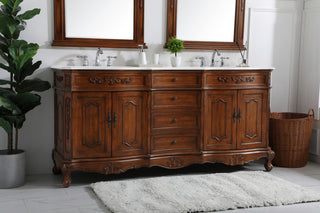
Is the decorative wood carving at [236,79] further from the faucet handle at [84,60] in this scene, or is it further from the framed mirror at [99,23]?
the faucet handle at [84,60]

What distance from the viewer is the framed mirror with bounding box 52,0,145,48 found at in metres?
4.00

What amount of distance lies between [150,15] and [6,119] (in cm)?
166

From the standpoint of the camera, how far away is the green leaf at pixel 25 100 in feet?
11.7

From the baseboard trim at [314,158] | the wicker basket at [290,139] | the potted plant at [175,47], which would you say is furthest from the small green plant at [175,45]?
the baseboard trim at [314,158]

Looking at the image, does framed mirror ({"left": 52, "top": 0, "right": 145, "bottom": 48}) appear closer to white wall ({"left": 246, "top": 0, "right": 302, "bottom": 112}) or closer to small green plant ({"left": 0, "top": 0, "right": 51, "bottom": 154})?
small green plant ({"left": 0, "top": 0, "right": 51, "bottom": 154})

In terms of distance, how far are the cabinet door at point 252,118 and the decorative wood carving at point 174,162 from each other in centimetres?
60

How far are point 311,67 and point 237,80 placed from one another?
1148mm

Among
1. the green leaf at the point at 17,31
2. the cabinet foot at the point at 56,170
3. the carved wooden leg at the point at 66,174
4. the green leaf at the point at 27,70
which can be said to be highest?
the green leaf at the point at 17,31

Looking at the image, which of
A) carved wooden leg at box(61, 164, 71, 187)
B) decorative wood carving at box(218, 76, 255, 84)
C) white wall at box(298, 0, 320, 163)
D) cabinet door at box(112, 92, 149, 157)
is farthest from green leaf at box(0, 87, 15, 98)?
white wall at box(298, 0, 320, 163)

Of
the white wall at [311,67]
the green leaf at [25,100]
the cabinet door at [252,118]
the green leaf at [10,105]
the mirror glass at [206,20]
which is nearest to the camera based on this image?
the green leaf at [10,105]

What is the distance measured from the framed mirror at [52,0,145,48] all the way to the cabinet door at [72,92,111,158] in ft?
2.21

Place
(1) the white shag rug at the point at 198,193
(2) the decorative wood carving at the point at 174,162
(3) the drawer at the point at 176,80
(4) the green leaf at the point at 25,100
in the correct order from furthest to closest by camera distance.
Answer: (2) the decorative wood carving at the point at 174,162 < (3) the drawer at the point at 176,80 < (4) the green leaf at the point at 25,100 < (1) the white shag rug at the point at 198,193

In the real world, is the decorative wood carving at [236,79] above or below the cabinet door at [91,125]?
above

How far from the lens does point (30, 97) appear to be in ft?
11.8
